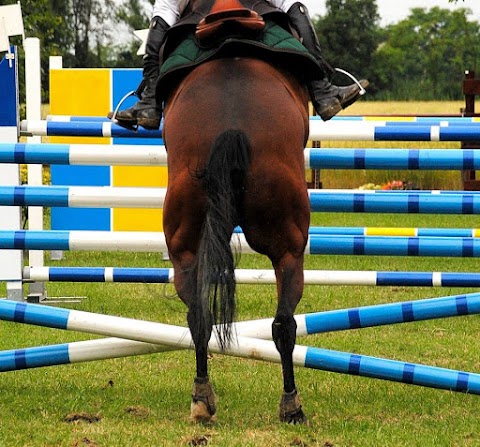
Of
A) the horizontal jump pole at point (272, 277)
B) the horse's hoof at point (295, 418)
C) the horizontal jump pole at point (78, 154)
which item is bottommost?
the horse's hoof at point (295, 418)

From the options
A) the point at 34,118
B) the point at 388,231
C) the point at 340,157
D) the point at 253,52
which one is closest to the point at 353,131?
the point at 340,157

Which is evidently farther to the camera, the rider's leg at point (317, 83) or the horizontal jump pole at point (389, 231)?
the horizontal jump pole at point (389, 231)

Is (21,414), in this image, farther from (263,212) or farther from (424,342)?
(424,342)

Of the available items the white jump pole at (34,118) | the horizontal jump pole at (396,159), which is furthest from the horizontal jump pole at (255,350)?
the white jump pole at (34,118)

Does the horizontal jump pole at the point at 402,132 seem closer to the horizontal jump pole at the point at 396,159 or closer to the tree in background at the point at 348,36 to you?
the horizontal jump pole at the point at 396,159

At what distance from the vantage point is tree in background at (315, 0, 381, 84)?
2015 inches

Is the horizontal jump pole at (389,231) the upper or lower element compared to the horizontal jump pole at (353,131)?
lower

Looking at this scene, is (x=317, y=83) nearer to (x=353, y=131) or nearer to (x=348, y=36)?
(x=353, y=131)

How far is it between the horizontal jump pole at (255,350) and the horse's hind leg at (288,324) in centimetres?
22

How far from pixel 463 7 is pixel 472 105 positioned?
176ft

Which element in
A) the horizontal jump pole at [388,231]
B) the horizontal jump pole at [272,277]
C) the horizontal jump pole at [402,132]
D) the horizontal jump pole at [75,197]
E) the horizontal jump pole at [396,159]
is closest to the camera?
the horizontal jump pole at [396,159]

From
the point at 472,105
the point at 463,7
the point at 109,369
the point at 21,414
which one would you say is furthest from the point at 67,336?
the point at 463,7

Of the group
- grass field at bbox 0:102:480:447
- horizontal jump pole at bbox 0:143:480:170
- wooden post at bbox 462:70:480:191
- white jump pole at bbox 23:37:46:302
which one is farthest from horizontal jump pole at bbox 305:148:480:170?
wooden post at bbox 462:70:480:191

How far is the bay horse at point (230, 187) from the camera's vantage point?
4121 mm
